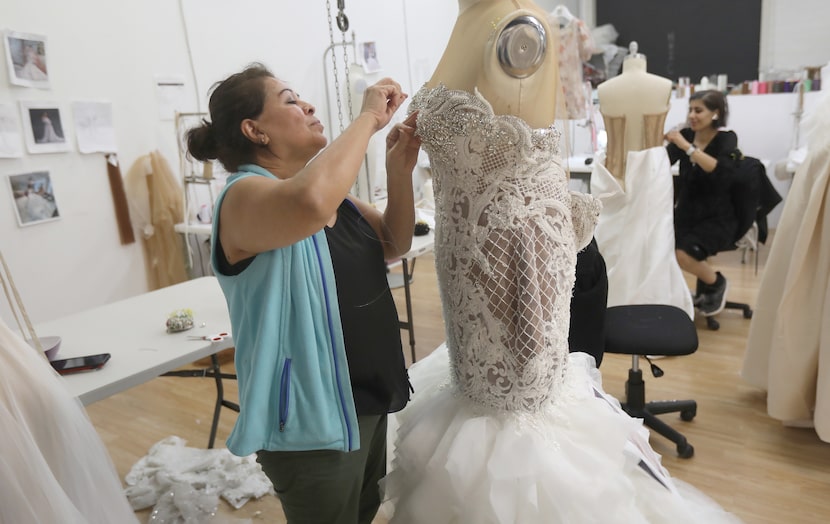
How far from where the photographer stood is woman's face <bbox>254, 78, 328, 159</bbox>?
1199 millimetres

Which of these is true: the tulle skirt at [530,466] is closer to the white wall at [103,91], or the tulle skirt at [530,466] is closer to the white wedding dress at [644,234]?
the white wedding dress at [644,234]

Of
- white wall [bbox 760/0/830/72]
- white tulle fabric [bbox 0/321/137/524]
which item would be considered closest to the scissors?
white tulle fabric [bbox 0/321/137/524]

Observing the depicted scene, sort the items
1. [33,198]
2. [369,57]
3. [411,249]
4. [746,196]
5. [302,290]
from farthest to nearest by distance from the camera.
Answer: [369,57], [746,196], [33,198], [411,249], [302,290]

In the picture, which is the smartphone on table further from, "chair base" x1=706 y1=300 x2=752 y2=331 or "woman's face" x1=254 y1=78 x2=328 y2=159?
"chair base" x1=706 y1=300 x2=752 y2=331

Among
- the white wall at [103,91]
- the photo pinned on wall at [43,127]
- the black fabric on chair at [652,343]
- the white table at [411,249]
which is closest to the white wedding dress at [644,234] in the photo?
the black fabric on chair at [652,343]

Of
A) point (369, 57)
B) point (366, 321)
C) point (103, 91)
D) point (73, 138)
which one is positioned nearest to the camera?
point (366, 321)

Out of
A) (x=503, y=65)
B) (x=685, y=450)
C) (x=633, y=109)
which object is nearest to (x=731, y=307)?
(x=633, y=109)

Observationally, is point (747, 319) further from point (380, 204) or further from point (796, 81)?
point (796, 81)

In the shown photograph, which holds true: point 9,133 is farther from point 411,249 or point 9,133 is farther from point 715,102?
point 715,102

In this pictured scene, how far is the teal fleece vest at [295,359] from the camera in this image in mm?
1107

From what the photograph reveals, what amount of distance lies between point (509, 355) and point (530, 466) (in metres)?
0.21

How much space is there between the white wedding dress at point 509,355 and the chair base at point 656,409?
1178 mm

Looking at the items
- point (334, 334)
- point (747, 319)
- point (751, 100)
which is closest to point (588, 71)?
point (751, 100)

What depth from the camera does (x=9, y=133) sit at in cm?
311
